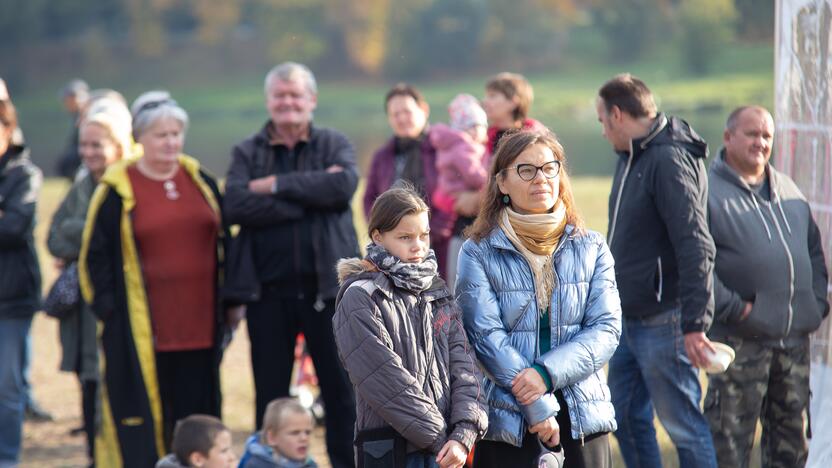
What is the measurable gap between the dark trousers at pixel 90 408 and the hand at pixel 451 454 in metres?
2.91

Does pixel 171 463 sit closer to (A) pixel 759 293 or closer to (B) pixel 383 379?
(B) pixel 383 379

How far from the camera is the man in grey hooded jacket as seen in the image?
4.67 m

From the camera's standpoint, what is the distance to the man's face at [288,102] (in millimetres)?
5598

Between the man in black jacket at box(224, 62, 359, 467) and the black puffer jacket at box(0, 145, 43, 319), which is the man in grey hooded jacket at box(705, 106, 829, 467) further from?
the black puffer jacket at box(0, 145, 43, 319)

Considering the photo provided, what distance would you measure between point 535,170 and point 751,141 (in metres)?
1.42

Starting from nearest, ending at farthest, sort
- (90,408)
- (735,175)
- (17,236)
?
(735,175) < (17,236) < (90,408)

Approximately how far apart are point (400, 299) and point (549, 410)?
63cm

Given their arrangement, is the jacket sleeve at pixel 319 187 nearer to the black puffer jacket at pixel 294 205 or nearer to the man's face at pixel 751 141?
the black puffer jacket at pixel 294 205

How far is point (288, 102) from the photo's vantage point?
5.59 metres

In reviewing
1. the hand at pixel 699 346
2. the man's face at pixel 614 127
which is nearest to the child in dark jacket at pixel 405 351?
the hand at pixel 699 346

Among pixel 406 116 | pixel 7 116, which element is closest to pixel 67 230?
pixel 7 116

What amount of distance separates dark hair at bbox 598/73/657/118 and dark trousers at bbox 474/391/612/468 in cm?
152

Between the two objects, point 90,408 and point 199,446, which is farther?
point 90,408

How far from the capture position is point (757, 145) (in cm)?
475
